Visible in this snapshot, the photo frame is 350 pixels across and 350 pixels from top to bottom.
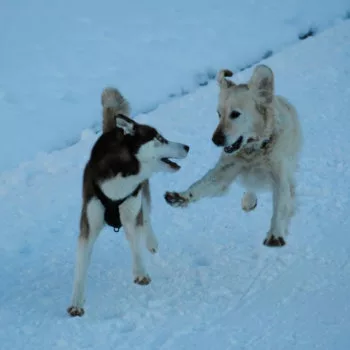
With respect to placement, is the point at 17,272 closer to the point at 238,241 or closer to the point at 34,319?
the point at 34,319

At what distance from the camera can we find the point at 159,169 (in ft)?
18.3

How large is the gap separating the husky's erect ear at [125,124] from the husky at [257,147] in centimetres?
54

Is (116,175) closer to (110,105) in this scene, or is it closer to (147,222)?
(110,105)

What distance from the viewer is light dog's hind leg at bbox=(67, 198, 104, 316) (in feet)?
17.9

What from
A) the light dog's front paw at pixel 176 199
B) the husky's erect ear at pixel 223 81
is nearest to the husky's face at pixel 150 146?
the light dog's front paw at pixel 176 199

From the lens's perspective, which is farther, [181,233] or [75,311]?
[181,233]

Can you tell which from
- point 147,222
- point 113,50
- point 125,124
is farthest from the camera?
point 113,50

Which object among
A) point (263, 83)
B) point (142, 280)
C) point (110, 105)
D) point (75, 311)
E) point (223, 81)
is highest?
A: point (110, 105)

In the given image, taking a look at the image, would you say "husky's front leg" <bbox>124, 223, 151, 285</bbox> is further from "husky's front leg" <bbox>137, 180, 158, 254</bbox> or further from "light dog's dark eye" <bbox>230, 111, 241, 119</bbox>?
"light dog's dark eye" <bbox>230, 111, 241, 119</bbox>

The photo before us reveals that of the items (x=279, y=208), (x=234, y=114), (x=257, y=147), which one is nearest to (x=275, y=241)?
(x=279, y=208)

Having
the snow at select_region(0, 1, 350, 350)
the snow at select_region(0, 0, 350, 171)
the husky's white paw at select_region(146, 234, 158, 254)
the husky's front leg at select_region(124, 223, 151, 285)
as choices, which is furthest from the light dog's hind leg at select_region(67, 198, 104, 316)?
the snow at select_region(0, 0, 350, 171)

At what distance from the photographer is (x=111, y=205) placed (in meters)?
5.45

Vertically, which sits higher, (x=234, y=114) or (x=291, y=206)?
(x=234, y=114)

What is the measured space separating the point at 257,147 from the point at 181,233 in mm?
1491
